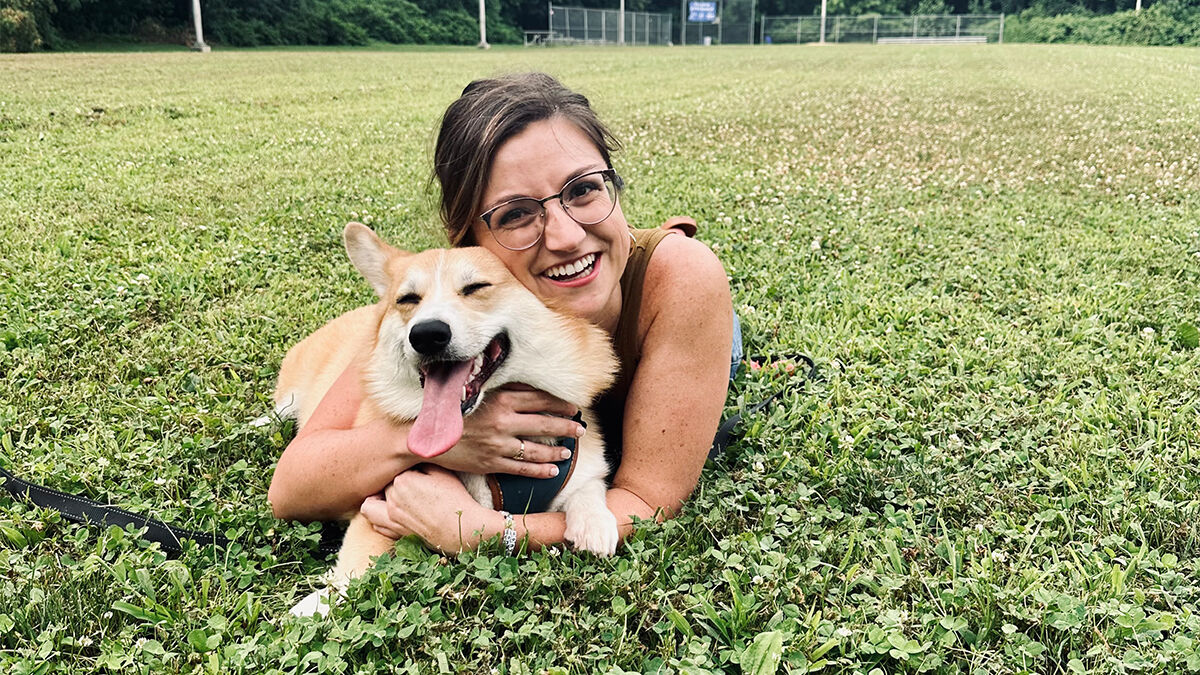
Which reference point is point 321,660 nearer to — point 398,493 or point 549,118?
point 398,493

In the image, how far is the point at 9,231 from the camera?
5.29 m

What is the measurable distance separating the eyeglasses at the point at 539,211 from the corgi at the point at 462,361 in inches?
4.0

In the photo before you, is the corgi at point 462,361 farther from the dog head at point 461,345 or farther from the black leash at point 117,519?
the black leash at point 117,519

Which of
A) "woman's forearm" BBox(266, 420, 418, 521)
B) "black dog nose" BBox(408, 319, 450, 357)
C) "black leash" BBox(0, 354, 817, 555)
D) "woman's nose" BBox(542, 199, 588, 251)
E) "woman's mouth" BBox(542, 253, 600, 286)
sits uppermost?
"woman's nose" BBox(542, 199, 588, 251)

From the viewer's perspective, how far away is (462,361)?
7.02ft

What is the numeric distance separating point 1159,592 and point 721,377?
1269 mm

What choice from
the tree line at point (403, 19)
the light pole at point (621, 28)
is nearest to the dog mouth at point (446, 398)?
the tree line at point (403, 19)

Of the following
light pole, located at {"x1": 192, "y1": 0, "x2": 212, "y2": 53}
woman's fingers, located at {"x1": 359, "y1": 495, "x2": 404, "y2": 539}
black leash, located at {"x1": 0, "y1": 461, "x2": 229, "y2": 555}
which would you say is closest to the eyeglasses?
woman's fingers, located at {"x1": 359, "y1": 495, "x2": 404, "y2": 539}

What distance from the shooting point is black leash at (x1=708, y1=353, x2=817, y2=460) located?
2865 mm

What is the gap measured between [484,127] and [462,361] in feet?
2.38

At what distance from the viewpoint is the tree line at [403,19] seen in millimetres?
23203

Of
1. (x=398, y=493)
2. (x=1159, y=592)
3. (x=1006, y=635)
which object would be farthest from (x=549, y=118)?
(x=1159, y=592)

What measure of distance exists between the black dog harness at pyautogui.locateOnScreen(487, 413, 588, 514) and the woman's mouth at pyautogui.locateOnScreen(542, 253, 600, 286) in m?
0.48

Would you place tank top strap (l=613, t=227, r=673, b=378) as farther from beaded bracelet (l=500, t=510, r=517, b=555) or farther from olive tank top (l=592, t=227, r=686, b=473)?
beaded bracelet (l=500, t=510, r=517, b=555)
